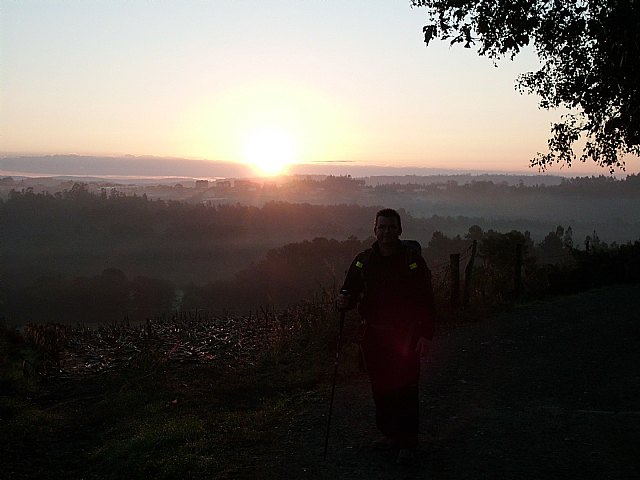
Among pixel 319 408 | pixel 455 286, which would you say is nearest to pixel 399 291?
pixel 319 408

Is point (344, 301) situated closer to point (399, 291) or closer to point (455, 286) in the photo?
point (399, 291)

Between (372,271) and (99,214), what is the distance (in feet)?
666

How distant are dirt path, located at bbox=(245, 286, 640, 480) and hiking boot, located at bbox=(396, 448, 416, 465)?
7cm

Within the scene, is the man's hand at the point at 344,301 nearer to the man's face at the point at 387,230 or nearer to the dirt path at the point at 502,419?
the man's face at the point at 387,230

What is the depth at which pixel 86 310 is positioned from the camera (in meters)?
94.1

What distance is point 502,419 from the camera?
6.96 metres

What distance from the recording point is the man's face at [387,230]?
18.5 feet

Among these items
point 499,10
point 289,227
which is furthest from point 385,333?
point 289,227

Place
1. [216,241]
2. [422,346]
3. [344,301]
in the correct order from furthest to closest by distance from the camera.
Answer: [216,241] → [344,301] → [422,346]

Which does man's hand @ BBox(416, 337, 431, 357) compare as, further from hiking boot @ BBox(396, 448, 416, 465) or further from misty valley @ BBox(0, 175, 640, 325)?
misty valley @ BBox(0, 175, 640, 325)

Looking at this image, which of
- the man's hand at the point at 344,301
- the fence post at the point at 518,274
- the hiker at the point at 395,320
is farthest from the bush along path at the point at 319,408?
the fence post at the point at 518,274

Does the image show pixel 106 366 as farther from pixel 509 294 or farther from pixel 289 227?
pixel 289 227

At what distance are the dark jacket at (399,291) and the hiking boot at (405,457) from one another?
3.32 feet

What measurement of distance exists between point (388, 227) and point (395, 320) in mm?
815
